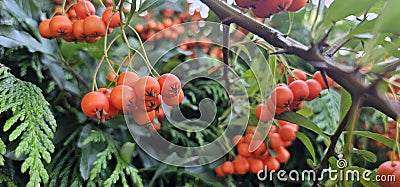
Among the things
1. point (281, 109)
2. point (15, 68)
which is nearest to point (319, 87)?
point (281, 109)

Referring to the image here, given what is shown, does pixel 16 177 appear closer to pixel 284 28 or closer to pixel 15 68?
pixel 15 68

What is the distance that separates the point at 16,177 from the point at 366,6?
0.52 metres

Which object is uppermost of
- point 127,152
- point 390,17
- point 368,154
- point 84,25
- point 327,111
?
point 390,17

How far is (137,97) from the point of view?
0.49 meters

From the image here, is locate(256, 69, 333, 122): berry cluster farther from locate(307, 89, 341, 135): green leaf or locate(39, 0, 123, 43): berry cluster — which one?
locate(307, 89, 341, 135): green leaf

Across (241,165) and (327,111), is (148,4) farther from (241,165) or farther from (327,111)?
(327,111)

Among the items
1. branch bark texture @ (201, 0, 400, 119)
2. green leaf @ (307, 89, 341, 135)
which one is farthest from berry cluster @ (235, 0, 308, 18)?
green leaf @ (307, 89, 341, 135)

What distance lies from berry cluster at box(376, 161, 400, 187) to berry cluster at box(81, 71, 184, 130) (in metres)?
0.24

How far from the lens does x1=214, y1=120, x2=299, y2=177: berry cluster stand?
2.56 ft

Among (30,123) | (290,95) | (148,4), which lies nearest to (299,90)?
(290,95)

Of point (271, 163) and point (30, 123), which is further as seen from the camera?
point (271, 163)

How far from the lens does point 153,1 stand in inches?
21.3

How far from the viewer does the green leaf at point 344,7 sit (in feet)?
1.42

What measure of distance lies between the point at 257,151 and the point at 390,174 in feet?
1.15
